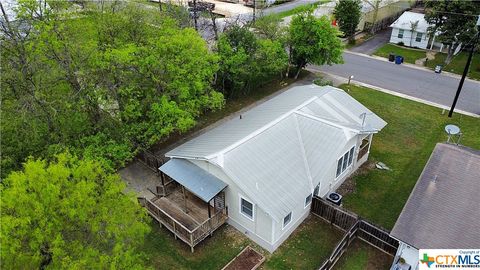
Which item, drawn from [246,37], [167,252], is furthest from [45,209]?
[246,37]

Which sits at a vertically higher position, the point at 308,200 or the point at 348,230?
the point at 308,200

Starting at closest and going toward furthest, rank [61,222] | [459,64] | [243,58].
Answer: [61,222] < [243,58] < [459,64]

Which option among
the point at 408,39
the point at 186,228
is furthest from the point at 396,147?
the point at 408,39

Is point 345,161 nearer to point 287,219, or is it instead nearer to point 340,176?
point 340,176

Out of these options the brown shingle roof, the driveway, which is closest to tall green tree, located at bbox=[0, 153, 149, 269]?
the brown shingle roof

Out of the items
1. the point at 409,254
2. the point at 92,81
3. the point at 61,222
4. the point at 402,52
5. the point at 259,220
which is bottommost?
the point at 409,254
